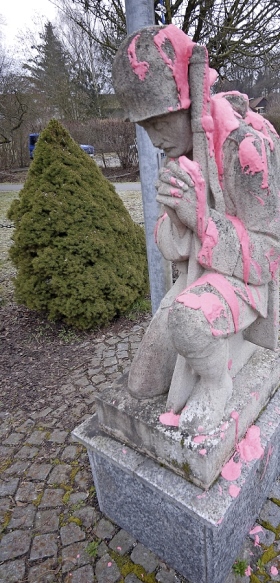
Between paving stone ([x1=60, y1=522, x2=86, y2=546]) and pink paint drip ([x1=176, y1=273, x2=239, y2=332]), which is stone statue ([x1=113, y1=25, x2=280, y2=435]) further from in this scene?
paving stone ([x1=60, y1=522, x2=86, y2=546])

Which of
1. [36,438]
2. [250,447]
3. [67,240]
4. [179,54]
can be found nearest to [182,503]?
[250,447]

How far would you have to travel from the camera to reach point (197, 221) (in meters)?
1.42

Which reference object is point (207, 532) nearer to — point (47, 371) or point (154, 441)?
point (154, 441)

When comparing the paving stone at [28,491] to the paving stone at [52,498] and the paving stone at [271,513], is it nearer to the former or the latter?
the paving stone at [52,498]

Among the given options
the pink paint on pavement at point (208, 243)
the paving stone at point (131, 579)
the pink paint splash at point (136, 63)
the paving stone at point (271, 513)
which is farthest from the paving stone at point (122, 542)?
the pink paint splash at point (136, 63)

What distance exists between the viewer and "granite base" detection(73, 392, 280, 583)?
1559 millimetres

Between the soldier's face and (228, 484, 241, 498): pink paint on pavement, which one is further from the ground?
the soldier's face

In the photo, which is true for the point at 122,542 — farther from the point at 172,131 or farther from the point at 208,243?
the point at 172,131

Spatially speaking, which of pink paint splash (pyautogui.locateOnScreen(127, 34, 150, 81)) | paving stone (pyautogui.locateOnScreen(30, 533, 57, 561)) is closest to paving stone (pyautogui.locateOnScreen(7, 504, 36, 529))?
paving stone (pyautogui.locateOnScreen(30, 533, 57, 561))

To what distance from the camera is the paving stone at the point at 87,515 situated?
2.10 m

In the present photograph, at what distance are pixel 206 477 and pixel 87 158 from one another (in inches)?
132

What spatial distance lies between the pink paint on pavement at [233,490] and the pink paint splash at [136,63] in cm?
153

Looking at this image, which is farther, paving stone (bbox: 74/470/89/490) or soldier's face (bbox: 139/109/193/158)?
paving stone (bbox: 74/470/89/490)

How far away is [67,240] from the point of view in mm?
3805
